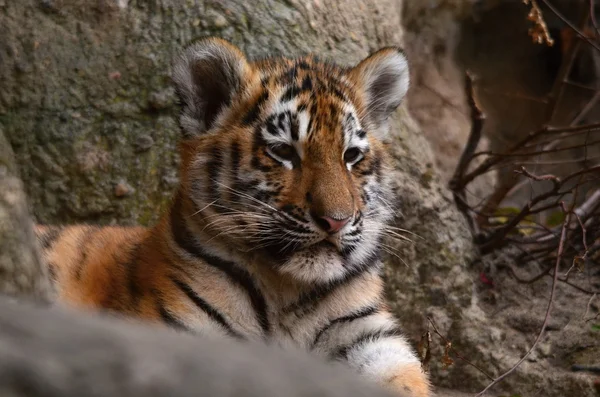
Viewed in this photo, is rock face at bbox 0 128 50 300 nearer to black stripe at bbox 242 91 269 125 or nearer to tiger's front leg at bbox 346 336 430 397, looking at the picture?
black stripe at bbox 242 91 269 125

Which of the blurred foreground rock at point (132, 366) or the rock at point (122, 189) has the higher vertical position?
the blurred foreground rock at point (132, 366)

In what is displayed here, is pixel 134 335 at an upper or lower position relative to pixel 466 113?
upper

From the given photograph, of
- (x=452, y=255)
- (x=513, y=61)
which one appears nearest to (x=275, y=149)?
(x=452, y=255)

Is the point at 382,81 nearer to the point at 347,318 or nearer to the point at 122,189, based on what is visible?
the point at 347,318

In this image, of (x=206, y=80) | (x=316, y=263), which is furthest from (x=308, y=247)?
(x=206, y=80)

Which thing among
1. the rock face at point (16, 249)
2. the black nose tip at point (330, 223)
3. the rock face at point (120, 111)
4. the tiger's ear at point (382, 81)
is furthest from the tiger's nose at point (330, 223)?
the rock face at point (120, 111)

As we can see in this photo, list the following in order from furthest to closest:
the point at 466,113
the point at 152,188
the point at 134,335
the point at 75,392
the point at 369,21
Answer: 1. the point at 466,113
2. the point at 369,21
3. the point at 152,188
4. the point at 134,335
5. the point at 75,392

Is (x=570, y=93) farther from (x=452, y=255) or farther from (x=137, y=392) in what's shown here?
(x=137, y=392)

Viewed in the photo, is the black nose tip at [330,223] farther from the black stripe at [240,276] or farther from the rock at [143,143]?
the rock at [143,143]
